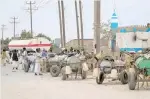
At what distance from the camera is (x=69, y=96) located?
505 inches

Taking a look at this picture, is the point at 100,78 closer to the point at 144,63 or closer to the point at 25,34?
the point at 144,63

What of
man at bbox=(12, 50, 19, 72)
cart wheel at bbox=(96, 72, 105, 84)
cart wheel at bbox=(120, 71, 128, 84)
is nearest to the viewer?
cart wheel at bbox=(120, 71, 128, 84)

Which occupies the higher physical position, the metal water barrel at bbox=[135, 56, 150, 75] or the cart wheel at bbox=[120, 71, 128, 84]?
the metal water barrel at bbox=[135, 56, 150, 75]

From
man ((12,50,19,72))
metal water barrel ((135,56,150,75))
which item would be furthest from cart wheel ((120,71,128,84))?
man ((12,50,19,72))

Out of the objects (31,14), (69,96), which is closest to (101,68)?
(69,96)

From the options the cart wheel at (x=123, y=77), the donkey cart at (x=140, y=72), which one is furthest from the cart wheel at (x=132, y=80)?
the cart wheel at (x=123, y=77)

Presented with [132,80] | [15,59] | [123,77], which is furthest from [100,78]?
[15,59]

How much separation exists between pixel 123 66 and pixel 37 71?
8188 millimetres

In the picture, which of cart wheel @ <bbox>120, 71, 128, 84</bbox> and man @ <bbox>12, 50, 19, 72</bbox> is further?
man @ <bbox>12, 50, 19, 72</bbox>

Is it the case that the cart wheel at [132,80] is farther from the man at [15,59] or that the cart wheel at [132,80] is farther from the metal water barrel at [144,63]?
the man at [15,59]

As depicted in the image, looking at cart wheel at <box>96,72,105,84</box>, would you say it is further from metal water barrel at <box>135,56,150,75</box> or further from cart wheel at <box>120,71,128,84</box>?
metal water barrel at <box>135,56,150,75</box>

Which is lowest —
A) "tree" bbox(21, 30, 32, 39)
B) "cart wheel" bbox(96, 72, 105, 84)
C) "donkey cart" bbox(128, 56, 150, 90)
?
"cart wheel" bbox(96, 72, 105, 84)

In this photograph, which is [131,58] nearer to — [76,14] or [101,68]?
[101,68]

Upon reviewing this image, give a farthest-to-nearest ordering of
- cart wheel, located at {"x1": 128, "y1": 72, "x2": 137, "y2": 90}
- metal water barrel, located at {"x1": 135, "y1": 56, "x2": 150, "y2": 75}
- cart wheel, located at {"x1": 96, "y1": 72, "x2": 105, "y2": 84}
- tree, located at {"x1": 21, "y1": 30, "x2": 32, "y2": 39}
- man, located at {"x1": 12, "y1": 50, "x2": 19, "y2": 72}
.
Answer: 1. tree, located at {"x1": 21, "y1": 30, "x2": 32, "y2": 39}
2. man, located at {"x1": 12, "y1": 50, "x2": 19, "y2": 72}
3. cart wheel, located at {"x1": 96, "y1": 72, "x2": 105, "y2": 84}
4. metal water barrel, located at {"x1": 135, "y1": 56, "x2": 150, "y2": 75}
5. cart wheel, located at {"x1": 128, "y1": 72, "x2": 137, "y2": 90}
